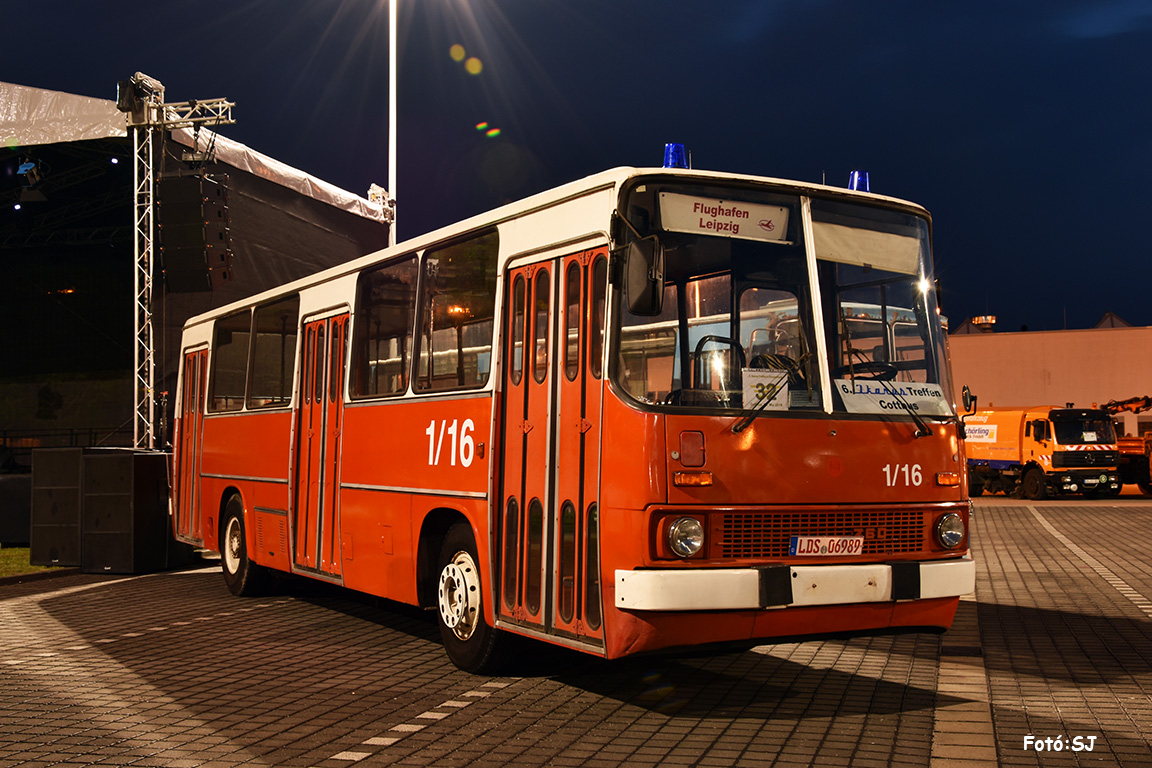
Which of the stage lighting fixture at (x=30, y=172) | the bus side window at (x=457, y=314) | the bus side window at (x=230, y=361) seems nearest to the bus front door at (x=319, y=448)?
the bus side window at (x=457, y=314)

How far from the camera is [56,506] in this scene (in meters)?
14.8

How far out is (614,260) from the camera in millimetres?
6156

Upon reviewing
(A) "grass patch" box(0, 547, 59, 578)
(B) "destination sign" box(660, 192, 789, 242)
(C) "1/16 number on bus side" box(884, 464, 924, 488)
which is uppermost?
(B) "destination sign" box(660, 192, 789, 242)

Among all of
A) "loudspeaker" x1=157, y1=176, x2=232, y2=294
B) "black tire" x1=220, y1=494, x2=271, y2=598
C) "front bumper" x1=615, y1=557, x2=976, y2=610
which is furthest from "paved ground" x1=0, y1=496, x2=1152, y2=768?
"loudspeaker" x1=157, y1=176, x2=232, y2=294

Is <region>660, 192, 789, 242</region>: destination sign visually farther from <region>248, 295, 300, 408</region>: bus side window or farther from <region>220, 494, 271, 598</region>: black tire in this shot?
<region>220, 494, 271, 598</region>: black tire

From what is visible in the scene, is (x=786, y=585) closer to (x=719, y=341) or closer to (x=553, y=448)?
(x=719, y=341)

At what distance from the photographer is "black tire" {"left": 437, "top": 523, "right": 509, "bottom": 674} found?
7309mm

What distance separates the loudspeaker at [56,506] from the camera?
48.0ft

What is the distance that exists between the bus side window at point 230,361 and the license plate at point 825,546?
297 inches

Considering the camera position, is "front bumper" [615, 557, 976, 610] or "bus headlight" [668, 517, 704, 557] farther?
"bus headlight" [668, 517, 704, 557]

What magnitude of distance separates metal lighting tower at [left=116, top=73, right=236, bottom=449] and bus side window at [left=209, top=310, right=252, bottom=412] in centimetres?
889

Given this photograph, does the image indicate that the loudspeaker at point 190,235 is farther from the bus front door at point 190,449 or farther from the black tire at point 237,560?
the black tire at point 237,560

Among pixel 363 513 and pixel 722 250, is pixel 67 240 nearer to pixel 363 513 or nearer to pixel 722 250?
pixel 363 513

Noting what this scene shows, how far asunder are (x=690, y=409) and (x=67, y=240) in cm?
3163
